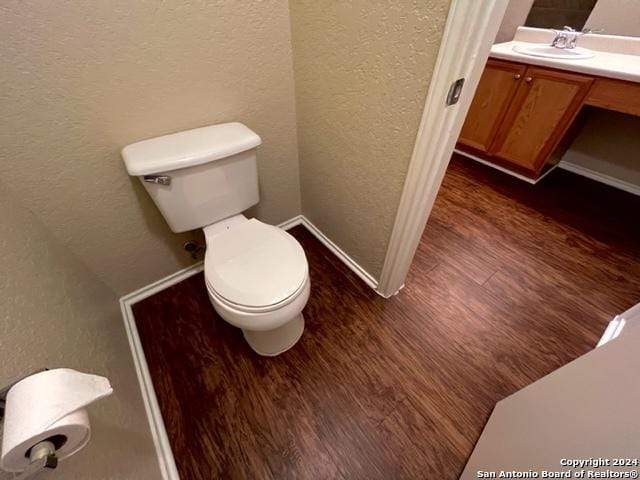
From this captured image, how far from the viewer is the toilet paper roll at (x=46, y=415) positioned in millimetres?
323

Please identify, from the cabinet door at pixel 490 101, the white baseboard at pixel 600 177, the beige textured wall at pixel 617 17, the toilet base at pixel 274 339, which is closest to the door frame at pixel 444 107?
the toilet base at pixel 274 339

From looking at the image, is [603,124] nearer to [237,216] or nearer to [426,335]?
[426,335]

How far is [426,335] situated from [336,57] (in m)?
1.15

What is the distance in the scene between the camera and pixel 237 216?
1.17 m

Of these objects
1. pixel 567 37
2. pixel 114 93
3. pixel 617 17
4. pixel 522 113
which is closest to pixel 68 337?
pixel 114 93

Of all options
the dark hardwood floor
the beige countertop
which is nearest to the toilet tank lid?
the dark hardwood floor

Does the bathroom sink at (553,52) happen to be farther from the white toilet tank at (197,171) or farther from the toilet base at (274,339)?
Answer: the toilet base at (274,339)

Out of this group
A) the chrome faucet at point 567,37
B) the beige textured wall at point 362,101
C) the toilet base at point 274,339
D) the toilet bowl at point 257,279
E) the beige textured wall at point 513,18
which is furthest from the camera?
the beige textured wall at point 513,18

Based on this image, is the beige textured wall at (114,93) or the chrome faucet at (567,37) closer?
the beige textured wall at (114,93)

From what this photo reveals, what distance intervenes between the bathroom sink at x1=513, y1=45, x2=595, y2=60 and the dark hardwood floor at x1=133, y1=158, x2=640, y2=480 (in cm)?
97

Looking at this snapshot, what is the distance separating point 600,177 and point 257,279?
8.59ft

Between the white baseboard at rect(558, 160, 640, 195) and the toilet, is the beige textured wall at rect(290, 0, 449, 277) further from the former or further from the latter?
the white baseboard at rect(558, 160, 640, 195)

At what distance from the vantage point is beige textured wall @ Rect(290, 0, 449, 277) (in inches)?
27.7

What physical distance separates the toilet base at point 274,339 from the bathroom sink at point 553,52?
2.09 m
